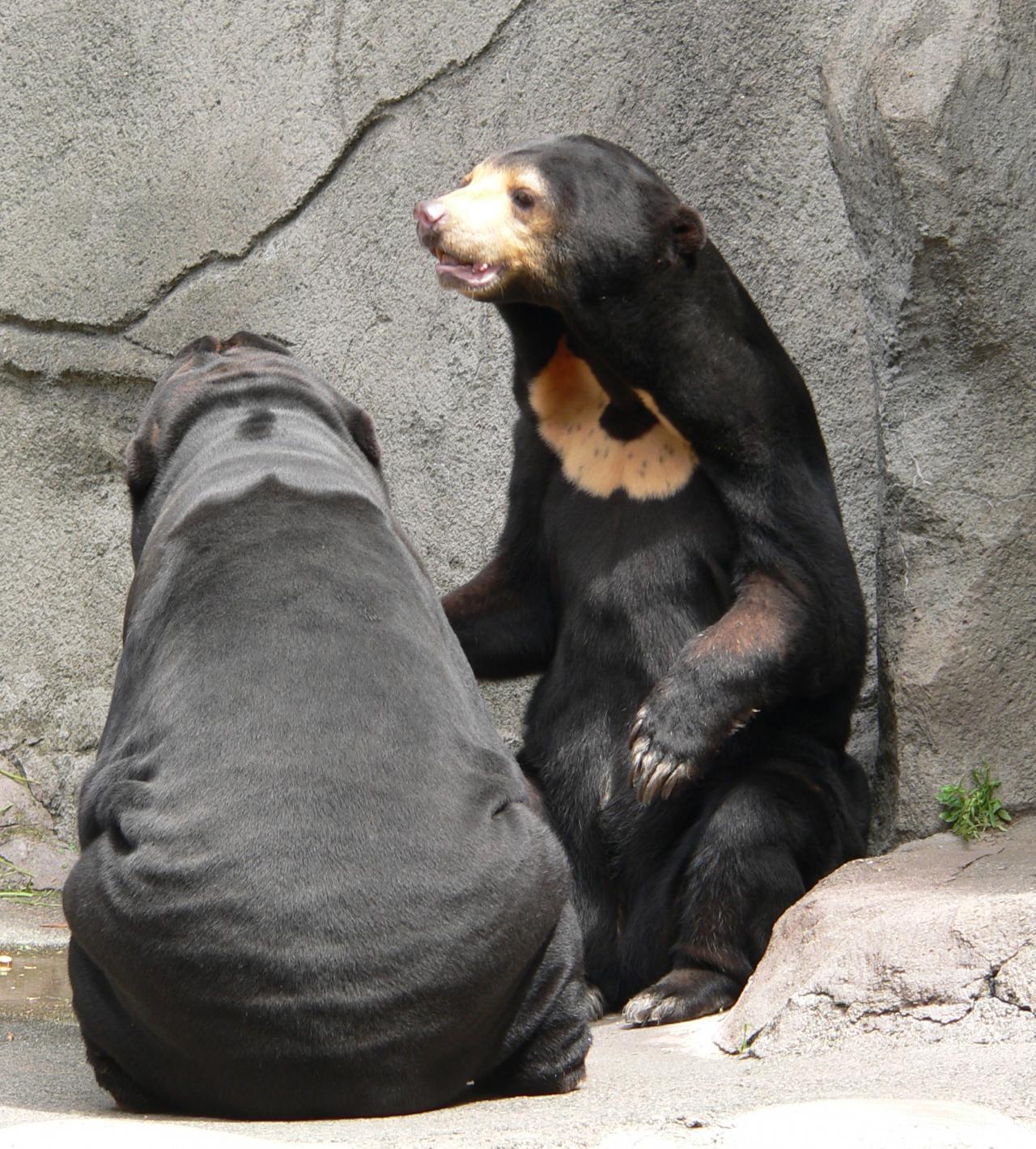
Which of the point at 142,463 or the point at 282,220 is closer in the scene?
the point at 142,463

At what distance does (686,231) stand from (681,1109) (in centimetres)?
246

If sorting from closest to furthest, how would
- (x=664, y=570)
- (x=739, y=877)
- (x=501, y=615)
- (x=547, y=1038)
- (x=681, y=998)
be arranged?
(x=547, y=1038), (x=681, y=998), (x=739, y=877), (x=664, y=570), (x=501, y=615)

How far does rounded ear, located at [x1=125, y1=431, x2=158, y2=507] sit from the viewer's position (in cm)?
356

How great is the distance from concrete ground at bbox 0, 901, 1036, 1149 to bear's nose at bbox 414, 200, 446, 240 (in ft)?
6.47

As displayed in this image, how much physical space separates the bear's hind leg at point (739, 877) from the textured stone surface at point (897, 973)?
182 millimetres

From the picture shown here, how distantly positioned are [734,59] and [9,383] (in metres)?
2.83

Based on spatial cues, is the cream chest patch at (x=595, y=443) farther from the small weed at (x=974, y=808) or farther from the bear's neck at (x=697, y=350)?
the small weed at (x=974, y=808)

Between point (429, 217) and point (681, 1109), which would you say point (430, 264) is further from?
point (681, 1109)

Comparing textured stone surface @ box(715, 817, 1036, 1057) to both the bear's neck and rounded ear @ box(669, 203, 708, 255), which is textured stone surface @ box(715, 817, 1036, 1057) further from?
rounded ear @ box(669, 203, 708, 255)

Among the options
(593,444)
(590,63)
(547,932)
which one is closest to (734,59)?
(590,63)

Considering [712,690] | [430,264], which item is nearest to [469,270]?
[712,690]

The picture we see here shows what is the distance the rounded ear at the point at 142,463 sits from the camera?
356 cm

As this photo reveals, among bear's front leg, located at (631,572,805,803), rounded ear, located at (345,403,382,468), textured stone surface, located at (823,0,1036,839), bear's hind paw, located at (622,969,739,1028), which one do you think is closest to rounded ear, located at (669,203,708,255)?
textured stone surface, located at (823,0,1036,839)

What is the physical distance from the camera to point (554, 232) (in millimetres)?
4238
